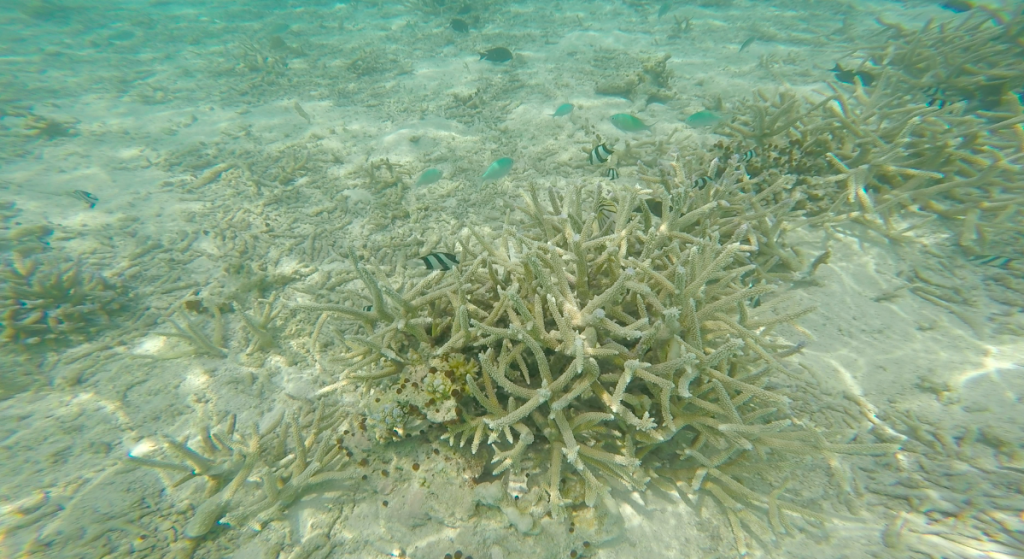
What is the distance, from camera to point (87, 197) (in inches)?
231

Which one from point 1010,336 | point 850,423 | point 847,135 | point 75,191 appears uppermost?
point 847,135

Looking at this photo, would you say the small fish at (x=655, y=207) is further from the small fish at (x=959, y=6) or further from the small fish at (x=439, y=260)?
the small fish at (x=959, y=6)

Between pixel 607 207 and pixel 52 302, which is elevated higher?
pixel 607 207

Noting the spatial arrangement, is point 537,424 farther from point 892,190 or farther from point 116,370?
point 892,190

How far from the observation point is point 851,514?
2443 millimetres

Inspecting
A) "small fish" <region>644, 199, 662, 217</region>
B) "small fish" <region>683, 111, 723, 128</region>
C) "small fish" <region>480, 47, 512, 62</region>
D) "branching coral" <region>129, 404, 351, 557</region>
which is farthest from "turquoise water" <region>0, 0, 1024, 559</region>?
"small fish" <region>480, 47, 512, 62</region>

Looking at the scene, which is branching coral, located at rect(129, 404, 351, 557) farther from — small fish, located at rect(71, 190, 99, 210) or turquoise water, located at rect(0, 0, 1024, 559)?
small fish, located at rect(71, 190, 99, 210)

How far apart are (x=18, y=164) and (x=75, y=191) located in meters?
2.60

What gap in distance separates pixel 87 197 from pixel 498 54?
8010mm

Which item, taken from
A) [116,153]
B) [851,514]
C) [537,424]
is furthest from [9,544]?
[116,153]

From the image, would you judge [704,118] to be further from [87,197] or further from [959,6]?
[959,6]

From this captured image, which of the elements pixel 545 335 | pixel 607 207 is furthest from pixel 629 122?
pixel 545 335

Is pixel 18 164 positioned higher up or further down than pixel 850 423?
higher up

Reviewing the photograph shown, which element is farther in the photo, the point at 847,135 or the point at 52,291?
the point at 847,135
